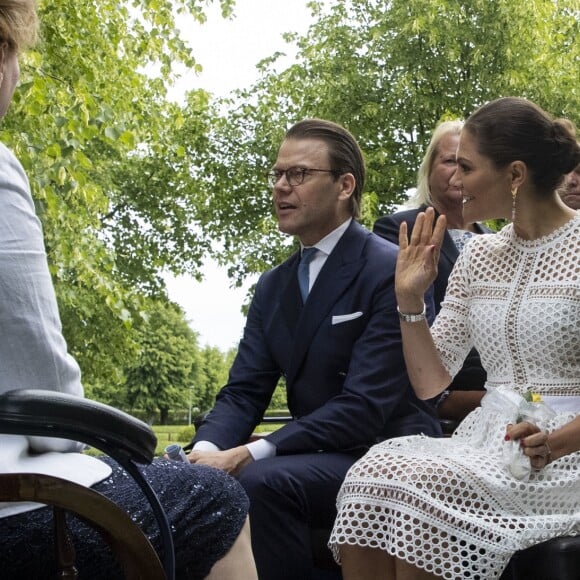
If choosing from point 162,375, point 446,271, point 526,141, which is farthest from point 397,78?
point 526,141

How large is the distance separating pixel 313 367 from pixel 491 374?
23.9 inches

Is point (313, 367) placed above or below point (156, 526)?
below

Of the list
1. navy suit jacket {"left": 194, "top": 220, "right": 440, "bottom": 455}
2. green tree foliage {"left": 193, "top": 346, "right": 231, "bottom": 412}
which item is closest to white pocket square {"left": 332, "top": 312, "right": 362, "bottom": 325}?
navy suit jacket {"left": 194, "top": 220, "right": 440, "bottom": 455}

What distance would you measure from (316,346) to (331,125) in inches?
31.8

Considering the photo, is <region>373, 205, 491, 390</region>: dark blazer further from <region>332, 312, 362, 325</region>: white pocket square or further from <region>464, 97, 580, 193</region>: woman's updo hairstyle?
<region>464, 97, 580, 193</region>: woman's updo hairstyle

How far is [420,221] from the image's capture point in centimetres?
292

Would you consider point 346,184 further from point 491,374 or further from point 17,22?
point 17,22

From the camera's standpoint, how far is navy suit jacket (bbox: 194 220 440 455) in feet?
10.2

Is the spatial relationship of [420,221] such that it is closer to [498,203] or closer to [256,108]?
[498,203]

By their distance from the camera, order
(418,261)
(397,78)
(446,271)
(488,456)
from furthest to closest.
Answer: (397,78), (446,271), (418,261), (488,456)

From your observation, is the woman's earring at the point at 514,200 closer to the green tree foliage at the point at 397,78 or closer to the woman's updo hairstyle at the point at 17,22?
the woman's updo hairstyle at the point at 17,22

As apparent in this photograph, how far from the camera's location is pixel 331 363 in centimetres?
325

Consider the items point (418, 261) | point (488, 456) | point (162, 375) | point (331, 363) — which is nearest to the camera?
point (488, 456)

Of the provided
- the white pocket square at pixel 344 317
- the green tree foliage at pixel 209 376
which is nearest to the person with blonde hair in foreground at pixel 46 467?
the white pocket square at pixel 344 317
